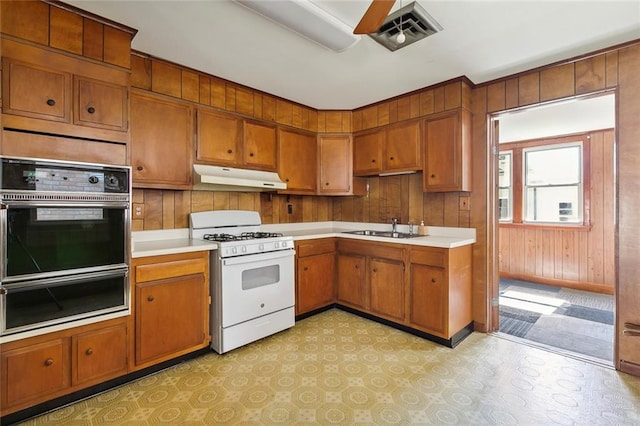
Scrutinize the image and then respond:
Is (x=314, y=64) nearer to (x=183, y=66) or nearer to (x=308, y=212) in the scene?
(x=183, y=66)

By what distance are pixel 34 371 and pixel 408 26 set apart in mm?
3144

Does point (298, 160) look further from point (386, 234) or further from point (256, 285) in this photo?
point (256, 285)

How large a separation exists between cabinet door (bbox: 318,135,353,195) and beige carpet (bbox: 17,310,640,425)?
74.7 inches

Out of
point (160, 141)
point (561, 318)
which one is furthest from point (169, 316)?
point (561, 318)

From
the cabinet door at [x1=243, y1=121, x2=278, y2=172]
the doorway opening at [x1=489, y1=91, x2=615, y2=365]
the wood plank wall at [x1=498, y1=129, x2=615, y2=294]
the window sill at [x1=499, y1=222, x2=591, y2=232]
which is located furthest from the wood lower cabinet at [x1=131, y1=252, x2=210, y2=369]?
the window sill at [x1=499, y1=222, x2=591, y2=232]

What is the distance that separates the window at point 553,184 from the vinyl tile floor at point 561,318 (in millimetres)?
1218

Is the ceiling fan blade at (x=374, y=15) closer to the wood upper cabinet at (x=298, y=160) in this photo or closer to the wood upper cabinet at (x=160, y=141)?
the wood upper cabinet at (x=160, y=141)

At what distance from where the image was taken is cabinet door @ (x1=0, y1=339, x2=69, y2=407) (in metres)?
1.69

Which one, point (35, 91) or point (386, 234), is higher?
point (35, 91)

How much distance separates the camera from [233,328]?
2588 millimetres

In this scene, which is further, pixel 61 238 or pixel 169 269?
pixel 169 269

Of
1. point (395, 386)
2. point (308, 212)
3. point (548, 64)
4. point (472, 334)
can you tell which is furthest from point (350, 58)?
point (472, 334)

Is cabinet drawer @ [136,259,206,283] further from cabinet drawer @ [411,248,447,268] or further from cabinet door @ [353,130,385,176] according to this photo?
cabinet door @ [353,130,385,176]

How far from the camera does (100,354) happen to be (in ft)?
6.59
